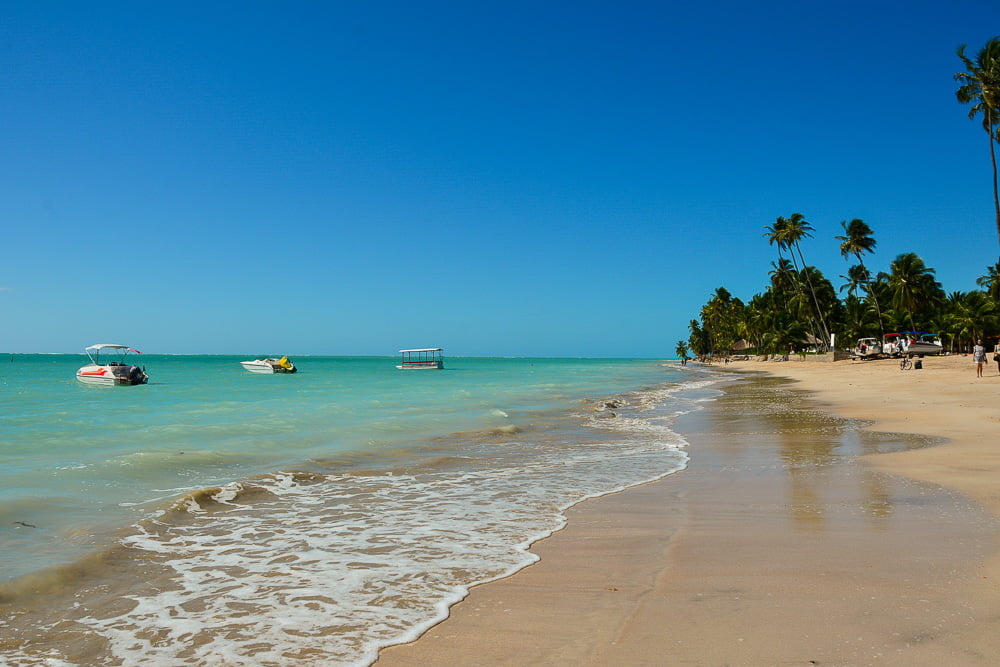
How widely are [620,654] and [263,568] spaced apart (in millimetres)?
3449

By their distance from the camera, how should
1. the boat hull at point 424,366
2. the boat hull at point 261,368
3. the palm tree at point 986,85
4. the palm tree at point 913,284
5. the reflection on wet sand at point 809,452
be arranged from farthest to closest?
the boat hull at point 424,366, the boat hull at point 261,368, the palm tree at point 913,284, the palm tree at point 986,85, the reflection on wet sand at point 809,452

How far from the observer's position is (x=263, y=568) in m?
5.52

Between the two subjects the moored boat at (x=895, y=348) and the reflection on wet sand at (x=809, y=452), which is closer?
the reflection on wet sand at (x=809, y=452)

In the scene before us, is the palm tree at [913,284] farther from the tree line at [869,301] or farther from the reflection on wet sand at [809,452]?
the reflection on wet sand at [809,452]

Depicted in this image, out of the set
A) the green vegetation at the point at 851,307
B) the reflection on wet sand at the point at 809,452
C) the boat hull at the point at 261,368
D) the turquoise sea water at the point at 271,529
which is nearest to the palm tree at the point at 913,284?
the green vegetation at the point at 851,307

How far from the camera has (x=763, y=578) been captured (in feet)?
15.2

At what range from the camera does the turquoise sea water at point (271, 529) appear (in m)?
4.13

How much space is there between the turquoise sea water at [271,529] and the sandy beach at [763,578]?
20.6 inches

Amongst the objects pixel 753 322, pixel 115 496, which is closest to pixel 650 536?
pixel 115 496

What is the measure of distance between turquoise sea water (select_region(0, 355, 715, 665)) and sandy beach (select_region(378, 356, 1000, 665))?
1.71 ft

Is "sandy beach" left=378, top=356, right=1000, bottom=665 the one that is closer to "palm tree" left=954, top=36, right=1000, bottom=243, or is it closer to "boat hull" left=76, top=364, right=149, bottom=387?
"palm tree" left=954, top=36, right=1000, bottom=243

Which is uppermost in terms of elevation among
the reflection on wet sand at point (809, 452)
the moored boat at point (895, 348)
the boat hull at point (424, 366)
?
the moored boat at point (895, 348)

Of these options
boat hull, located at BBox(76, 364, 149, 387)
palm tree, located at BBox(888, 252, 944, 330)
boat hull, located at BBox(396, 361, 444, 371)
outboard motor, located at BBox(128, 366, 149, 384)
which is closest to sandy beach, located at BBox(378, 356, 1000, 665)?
outboard motor, located at BBox(128, 366, 149, 384)

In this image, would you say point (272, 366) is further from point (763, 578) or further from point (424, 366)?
point (763, 578)
